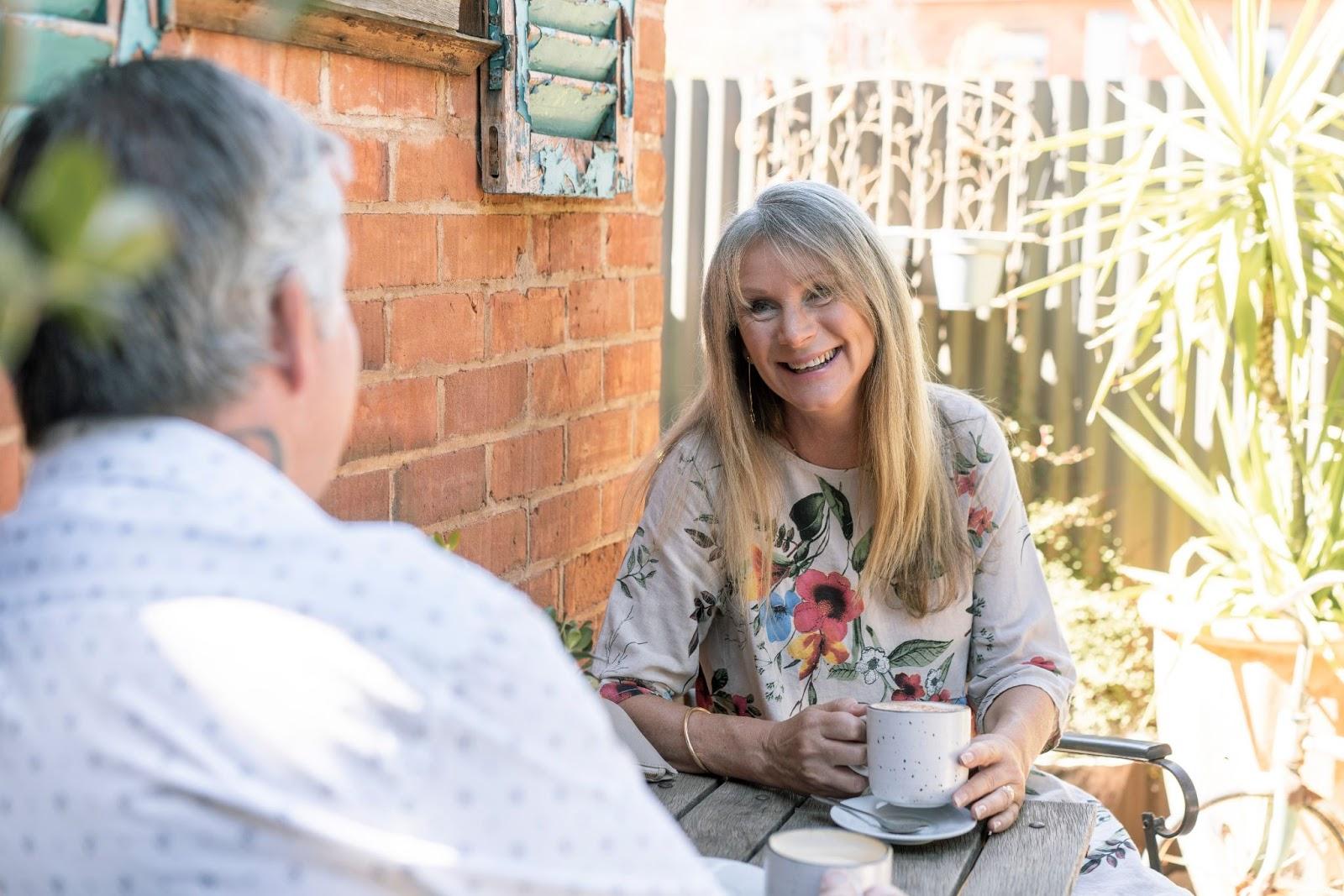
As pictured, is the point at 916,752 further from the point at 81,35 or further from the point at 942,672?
the point at 81,35

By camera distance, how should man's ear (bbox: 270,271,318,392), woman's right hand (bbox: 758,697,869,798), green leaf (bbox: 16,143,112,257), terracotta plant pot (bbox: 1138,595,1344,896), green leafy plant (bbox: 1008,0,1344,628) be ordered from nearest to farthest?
green leaf (bbox: 16,143,112,257) < man's ear (bbox: 270,271,318,392) < woman's right hand (bbox: 758,697,869,798) < terracotta plant pot (bbox: 1138,595,1344,896) < green leafy plant (bbox: 1008,0,1344,628)

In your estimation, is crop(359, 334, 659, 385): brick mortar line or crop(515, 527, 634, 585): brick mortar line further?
crop(515, 527, 634, 585): brick mortar line

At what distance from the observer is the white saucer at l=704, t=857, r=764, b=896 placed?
1347mm

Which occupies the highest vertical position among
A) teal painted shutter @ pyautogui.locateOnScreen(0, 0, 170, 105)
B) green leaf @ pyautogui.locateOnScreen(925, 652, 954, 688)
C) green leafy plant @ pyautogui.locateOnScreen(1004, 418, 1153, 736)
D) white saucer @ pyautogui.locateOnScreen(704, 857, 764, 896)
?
teal painted shutter @ pyautogui.locateOnScreen(0, 0, 170, 105)

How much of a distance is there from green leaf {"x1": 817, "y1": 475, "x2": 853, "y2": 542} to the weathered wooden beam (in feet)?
2.68

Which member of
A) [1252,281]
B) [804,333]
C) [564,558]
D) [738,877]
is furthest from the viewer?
[1252,281]

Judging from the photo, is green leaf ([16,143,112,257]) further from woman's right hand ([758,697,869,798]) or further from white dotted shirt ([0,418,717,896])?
woman's right hand ([758,697,869,798])

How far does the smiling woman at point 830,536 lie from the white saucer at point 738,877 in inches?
26.2

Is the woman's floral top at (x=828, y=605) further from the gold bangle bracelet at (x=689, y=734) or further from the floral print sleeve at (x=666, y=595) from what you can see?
the gold bangle bracelet at (x=689, y=734)

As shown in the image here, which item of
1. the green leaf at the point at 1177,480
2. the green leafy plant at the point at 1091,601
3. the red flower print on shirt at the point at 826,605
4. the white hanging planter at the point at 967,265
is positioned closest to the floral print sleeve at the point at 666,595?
the red flower print on shirt at the point at 826,605

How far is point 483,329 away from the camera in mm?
2104

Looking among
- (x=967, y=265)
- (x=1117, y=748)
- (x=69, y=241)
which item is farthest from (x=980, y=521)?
(x=967, y=265)

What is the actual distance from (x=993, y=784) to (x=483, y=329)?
0.98m

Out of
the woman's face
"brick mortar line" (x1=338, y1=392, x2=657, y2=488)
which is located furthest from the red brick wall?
the woman's face
